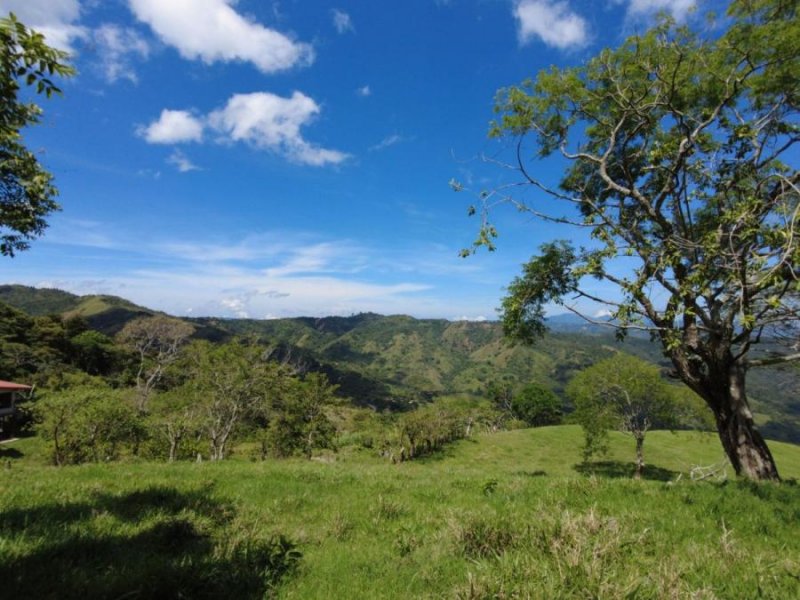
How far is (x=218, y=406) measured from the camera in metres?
41.2

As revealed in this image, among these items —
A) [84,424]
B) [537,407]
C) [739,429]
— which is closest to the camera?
[739,429]

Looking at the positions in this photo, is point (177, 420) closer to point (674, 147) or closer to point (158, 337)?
point (674, 147)

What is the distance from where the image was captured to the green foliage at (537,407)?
13512cm

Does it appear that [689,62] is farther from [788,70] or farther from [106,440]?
[106,440]

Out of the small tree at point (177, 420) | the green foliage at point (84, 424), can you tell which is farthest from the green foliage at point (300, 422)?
A: the green foliage at point (84, 424)

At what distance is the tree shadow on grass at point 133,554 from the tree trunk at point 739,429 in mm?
13830

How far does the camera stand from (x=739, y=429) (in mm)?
Result: 12938

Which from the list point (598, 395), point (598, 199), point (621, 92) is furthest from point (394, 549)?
point (598, 395)

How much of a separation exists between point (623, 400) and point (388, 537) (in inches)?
2000

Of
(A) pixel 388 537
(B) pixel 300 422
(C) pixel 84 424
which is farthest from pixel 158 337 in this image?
(A) pixel 388 537

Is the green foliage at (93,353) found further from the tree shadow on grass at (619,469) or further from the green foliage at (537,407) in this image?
the green foliage at (537,407)

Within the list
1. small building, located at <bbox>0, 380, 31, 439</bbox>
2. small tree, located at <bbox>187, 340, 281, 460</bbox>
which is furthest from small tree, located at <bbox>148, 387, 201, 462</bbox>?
small building, located at <bbox>0, 380, 31, 439</bbox>

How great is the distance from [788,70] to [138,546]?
19.2 metres

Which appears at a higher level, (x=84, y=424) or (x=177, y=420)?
(x=177, y=420)
